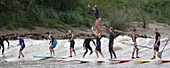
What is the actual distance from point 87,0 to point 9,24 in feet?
53.2

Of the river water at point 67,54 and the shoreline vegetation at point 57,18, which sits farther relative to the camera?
the shoreline vegetation at point 57,18

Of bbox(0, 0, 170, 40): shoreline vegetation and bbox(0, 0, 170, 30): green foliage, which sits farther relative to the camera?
bbox(0, 0, 170, 30): green foliage

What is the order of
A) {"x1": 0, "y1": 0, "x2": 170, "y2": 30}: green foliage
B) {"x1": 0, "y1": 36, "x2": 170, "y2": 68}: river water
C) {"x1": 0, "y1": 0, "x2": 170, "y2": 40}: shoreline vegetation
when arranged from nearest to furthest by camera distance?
{"x1": 0, "y1": 36, "x2": 170, "y2": 68}: river water, {"x1": 0, "y1": 0, "x2": 170, "y2": 40}: shoreline vegetation, {"x1": 0, "y1": 0, "x2": 170, "y2": 30}: green foliage

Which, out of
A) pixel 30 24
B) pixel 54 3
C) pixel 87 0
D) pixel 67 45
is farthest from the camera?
pixel 87 0

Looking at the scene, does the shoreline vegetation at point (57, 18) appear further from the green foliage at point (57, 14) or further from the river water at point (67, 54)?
the river water at point (67, 54)

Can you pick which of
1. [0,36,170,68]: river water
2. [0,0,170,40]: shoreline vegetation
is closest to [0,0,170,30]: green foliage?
[0,0,170,40]: shoreline vegetation

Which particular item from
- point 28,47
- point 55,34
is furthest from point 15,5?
point 28,47

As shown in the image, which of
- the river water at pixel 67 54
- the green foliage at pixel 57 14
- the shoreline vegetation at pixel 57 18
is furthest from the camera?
the green foliage at pixel 57 14

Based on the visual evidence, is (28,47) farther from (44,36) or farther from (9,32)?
(9,32)

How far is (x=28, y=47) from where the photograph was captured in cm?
3275

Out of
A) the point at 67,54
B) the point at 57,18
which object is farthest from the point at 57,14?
the point at 67,54

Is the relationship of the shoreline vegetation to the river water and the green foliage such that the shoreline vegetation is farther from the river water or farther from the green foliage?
the river water

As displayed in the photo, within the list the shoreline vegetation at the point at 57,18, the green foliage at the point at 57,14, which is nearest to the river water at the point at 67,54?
the shoreline vegetation at the point at 57,18

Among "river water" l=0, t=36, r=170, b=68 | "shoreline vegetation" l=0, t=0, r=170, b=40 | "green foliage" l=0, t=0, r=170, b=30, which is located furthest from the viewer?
"green foliage" l=0, t=0, r=170, b=30
